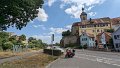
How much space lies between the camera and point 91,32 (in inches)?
5271

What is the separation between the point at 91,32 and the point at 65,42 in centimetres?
1783

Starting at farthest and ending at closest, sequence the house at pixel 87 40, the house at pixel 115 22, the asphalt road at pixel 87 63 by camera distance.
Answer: the house at pixel 115 22 → the house at pixel 87 40 → the asphalt road at pixel 87 63

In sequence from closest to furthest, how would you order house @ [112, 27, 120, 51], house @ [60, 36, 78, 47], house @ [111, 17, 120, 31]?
house @ [112, 27, 120, 51] → house @ [111, 17, 120, 31] → house @ [60, 36, 78, 47]

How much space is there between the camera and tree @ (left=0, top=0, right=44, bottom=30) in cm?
2364

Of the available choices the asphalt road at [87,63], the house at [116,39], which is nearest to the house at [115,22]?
the house at [116,39]

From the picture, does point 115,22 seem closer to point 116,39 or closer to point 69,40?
point 69,40

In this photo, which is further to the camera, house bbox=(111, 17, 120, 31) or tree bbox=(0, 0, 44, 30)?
house bbox=(111, 17, 120, 31)

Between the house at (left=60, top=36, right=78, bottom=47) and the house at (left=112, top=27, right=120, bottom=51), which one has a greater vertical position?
the house at (left=60, top=36, right=78, bottom=47)

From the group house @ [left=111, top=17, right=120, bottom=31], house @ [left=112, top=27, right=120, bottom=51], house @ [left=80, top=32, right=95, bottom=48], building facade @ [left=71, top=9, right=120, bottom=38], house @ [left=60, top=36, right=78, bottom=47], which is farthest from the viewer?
house @ [left=60, top=36, right=78, bottom=47]

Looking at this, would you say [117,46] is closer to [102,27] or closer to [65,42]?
Result: [102,27]

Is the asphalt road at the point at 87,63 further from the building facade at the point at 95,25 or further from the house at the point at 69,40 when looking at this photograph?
the house at the point at 69,40

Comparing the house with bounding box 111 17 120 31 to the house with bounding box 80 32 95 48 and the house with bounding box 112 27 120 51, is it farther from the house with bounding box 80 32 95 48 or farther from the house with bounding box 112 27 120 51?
the house with bounding box 112 27 120 51

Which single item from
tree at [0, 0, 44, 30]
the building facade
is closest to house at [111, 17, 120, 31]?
the building facade

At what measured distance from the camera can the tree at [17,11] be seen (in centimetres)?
2364
